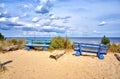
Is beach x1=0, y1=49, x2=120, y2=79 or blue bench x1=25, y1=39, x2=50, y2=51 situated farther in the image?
blue bench x1=25, y1=39, x2=50, y2=51

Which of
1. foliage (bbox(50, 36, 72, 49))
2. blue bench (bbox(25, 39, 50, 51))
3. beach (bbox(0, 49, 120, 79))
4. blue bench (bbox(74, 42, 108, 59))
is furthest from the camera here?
foliage (bbox(50, 36, 72, 49))

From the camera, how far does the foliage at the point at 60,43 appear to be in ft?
45.5

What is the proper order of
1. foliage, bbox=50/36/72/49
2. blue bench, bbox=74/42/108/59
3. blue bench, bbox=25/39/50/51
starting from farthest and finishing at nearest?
foliage, bbox=50/36/72/49, blue bench, bbox=25/39/50/51, blue bench, bbox=74/42/108/59

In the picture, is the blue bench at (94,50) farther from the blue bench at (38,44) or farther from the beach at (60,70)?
the blue bench at (38,44)

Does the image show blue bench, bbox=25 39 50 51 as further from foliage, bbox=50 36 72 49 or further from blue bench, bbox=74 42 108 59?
blue bench, bbox=74 42 108 59

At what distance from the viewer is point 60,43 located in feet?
45.6

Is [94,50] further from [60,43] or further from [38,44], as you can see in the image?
[38,44]

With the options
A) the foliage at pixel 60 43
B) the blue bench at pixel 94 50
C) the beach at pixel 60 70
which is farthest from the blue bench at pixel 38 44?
the beach at pixel 60 70

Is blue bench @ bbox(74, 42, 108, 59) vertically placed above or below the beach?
above

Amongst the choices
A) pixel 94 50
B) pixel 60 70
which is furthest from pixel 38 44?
pixel 60 70

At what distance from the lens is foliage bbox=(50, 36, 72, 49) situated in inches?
546

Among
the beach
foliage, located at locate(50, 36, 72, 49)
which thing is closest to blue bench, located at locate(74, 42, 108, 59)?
the beach

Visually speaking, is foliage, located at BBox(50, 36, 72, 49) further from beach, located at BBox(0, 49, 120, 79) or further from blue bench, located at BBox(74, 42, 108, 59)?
beach, located at BBox(0, 49, 120, 79)

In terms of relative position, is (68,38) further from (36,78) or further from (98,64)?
(36,78)
